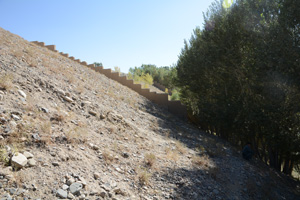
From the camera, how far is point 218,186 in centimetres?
706

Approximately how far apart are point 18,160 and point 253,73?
10.4 metres

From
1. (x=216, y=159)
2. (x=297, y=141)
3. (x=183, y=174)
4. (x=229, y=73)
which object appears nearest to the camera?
(x=183, y=174)

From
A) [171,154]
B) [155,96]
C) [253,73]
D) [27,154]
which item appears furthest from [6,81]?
[155,96]

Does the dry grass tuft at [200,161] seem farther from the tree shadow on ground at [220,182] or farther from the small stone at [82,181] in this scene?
the small stone at [82,181]

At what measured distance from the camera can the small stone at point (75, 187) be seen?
4504 millimetres

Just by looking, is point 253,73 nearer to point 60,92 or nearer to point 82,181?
point 60,92

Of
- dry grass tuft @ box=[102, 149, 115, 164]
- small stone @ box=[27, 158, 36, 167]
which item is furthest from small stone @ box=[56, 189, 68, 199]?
dry grass tuft @ box=[102, 149, 115, 164]

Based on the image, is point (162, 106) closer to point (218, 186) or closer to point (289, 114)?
point (289, 114)

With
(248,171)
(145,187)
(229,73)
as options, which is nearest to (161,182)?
(145,187)

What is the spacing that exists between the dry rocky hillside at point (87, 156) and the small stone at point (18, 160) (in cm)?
2

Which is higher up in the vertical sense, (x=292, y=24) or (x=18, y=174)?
(x=292, y=24)

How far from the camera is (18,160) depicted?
447 cm

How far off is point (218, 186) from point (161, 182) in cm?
213

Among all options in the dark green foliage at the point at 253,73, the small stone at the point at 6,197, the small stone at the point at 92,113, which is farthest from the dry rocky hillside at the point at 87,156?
the dark green foliage at the point at 253,73
